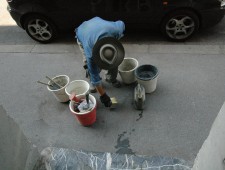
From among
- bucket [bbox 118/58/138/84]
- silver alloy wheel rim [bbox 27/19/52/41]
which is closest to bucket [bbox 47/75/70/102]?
bucket [bbox 118/58/138/84]

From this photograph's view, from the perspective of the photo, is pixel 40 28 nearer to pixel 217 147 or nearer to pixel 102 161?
pixel 102 161

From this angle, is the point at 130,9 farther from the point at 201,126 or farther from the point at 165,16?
the point at 201,126

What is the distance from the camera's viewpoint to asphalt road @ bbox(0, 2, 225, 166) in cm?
366

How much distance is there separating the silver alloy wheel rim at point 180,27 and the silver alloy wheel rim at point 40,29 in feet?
8.14

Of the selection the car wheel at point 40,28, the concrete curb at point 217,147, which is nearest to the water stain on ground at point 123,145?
the concrete curb at point 217,147

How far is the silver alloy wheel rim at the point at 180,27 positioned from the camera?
197 inches

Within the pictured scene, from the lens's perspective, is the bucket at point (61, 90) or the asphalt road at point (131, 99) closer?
the asphalt road at point (131, 99)

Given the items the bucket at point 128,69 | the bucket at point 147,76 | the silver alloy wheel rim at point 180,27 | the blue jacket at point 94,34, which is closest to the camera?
the blue jacket at point 94,34

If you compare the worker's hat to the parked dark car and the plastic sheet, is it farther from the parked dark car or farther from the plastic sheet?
the parked dark car

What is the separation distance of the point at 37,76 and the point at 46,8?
1.39m

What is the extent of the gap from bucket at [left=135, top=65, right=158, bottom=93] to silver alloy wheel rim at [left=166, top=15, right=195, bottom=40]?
4.38 ft

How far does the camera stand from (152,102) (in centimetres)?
415

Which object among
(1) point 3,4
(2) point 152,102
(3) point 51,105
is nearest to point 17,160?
(3) point 51,105

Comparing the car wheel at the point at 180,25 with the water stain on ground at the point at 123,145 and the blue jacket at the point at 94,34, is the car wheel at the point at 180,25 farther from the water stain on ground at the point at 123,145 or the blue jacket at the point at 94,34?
the water stain on ground at the point at 123,145
